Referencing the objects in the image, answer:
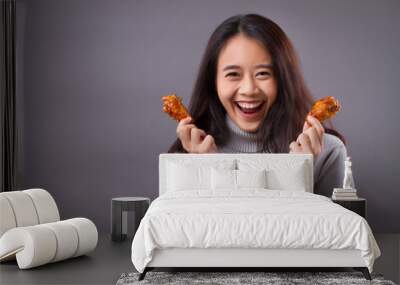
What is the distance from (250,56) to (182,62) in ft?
2.38

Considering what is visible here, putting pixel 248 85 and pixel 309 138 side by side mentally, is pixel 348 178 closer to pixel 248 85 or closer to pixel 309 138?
pixel 309 138

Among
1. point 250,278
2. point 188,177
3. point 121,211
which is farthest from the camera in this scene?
point 121,211

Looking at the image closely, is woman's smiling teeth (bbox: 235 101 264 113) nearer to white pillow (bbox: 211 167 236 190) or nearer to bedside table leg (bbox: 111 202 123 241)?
white pillow (bbox: 211 167 236 190)

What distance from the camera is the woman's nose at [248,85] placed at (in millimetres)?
6707

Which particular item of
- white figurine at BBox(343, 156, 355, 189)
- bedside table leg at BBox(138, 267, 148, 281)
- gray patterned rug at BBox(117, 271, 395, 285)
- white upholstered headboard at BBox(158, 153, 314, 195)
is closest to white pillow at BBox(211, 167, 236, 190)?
white upholstered headboard at BBox(158, 153, 314, 195)

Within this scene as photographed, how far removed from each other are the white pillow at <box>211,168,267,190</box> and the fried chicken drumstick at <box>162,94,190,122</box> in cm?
101

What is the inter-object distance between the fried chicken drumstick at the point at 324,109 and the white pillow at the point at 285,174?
0.59 meters

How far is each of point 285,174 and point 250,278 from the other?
172cm

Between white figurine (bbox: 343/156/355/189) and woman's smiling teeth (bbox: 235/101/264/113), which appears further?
woman's smiling teeth (bbox: 235/101/264/113)

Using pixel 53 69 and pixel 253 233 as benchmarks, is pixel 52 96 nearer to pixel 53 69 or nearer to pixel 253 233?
pixel 53 69

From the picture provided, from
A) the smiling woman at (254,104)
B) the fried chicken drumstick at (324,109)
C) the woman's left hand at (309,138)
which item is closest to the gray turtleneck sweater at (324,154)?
the smiling woman at (254,104)

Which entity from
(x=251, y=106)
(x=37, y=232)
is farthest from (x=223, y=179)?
(x=37, y=232)

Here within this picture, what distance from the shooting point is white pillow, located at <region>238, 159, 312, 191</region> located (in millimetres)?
6074

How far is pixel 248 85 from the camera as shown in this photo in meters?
6.71
